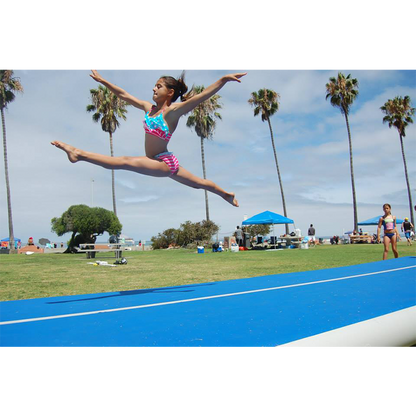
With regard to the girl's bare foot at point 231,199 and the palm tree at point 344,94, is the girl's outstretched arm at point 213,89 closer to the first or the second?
the girl's bare foot at point 231,199

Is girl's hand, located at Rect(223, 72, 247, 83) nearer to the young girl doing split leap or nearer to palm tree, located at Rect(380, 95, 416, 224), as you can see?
the young girl doing split leap

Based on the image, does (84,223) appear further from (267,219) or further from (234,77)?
(234,77)

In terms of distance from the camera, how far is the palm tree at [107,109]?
28.8m

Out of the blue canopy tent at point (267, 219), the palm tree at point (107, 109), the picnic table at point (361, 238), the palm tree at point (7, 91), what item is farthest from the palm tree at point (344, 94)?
the palm tree at point (7, 91)

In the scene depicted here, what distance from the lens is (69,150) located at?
3.94m

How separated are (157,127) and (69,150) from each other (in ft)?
3.91

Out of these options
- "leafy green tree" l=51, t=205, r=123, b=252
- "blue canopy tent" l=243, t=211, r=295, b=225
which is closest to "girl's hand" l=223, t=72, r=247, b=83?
"blue canopy tent" l=243, t=211, r=295, b=225

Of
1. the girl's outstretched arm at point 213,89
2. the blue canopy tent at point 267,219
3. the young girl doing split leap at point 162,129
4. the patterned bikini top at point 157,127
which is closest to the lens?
the young girl doing split leap at point 162,129

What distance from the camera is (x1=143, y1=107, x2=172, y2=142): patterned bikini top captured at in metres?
4.67

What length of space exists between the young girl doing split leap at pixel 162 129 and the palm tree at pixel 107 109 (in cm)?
2472

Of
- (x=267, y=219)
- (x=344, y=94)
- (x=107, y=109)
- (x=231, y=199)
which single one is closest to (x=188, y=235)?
(x=267, y=219)

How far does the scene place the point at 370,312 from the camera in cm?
357
